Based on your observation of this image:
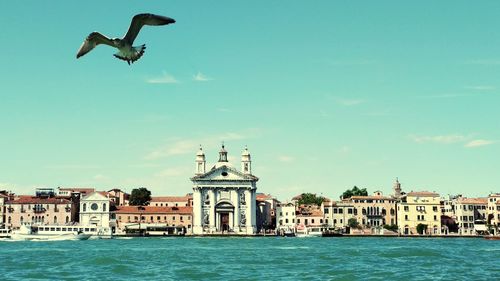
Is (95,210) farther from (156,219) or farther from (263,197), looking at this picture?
(263,197)

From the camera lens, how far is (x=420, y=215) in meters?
88.4

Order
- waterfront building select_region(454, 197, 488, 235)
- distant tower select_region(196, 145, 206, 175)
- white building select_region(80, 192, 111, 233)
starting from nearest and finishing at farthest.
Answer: white building select_region(80, 192, 111, 233) → distant tower select_region(196, 145, 206, 175) → waterfront building select_region(454, 197, 488, 235)

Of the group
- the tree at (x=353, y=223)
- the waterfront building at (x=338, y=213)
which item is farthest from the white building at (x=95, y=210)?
the tree at (x=353, y=223)

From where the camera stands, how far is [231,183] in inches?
3401

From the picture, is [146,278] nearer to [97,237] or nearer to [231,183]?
[97,237]

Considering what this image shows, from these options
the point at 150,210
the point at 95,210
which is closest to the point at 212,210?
the point at 150,210

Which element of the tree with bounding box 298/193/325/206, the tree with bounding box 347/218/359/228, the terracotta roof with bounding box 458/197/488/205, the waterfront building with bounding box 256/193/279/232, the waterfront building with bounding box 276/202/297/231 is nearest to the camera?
the tree with bounding box 347/218/359/228

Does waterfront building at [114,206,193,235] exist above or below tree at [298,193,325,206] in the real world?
below

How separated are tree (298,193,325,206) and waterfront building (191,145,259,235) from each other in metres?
24.9

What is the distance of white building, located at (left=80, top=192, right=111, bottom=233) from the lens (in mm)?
86438

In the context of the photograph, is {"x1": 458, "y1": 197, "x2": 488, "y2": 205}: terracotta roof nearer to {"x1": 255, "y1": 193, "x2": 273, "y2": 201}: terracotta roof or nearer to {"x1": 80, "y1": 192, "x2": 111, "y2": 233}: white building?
{"x1": 255, "y1": 193, "x2": 273, "y2": 201}: terracotta roof

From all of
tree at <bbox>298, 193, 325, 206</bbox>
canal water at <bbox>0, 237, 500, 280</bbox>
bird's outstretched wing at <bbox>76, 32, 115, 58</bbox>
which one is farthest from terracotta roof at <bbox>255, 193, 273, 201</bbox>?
bird's outstretched wing at <bbox>76, 32, 115, 58</bbox>

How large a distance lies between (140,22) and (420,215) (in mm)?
85338

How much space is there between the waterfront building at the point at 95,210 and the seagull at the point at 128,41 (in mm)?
80926
